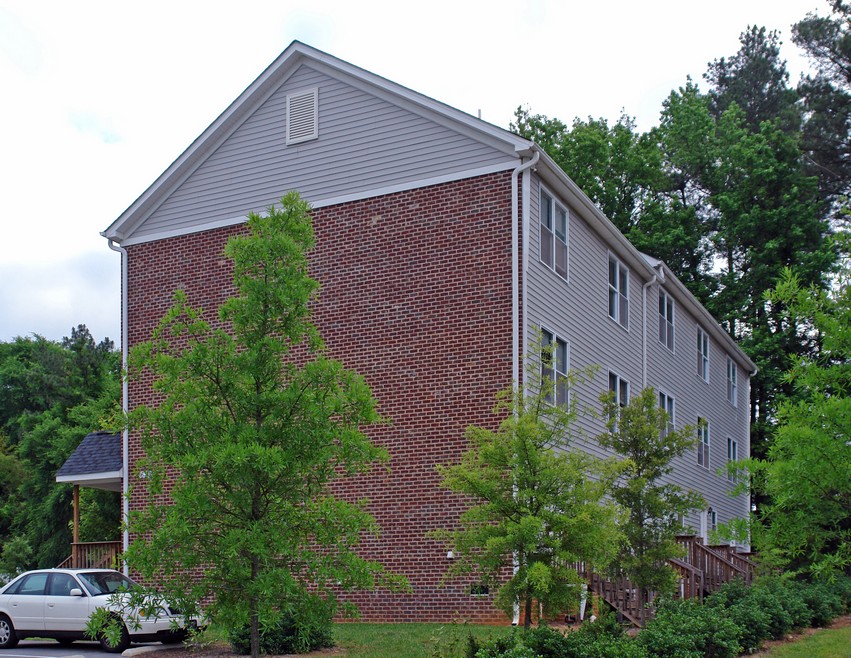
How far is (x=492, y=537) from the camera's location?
12828 mm

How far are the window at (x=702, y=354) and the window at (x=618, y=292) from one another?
7.95 meters

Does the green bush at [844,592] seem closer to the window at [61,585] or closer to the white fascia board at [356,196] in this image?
the white fascia board at [356,196]

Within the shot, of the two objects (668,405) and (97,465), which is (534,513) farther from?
(668,405)

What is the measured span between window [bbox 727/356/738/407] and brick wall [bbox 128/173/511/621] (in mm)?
20601

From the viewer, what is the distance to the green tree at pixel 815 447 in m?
11.4

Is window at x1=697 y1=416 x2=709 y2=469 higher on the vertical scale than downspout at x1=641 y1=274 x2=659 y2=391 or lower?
lower

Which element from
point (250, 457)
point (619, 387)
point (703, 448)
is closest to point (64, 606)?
point (250, 457)

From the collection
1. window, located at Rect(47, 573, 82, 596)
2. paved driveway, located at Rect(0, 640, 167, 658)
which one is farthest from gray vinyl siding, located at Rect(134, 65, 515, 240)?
paved driveway, located at Rect(0, 640, 167, 658)

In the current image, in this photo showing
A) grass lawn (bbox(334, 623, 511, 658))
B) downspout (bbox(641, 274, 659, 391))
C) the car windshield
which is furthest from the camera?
downspout (bbox(641, 274, 659, 391))

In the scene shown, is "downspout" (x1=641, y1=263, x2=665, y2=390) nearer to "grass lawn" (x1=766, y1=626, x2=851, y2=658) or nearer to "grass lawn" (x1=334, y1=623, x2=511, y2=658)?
"grass lawn" (x1=766, y1=626, x2=851, y2=658)

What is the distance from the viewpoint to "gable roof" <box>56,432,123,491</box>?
23359 mm

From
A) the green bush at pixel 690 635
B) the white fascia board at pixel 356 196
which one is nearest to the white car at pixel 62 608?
the green bush at pixel 690 635

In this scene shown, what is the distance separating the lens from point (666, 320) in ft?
94.4

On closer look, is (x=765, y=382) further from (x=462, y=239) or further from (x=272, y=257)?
(x=272, y=257)
